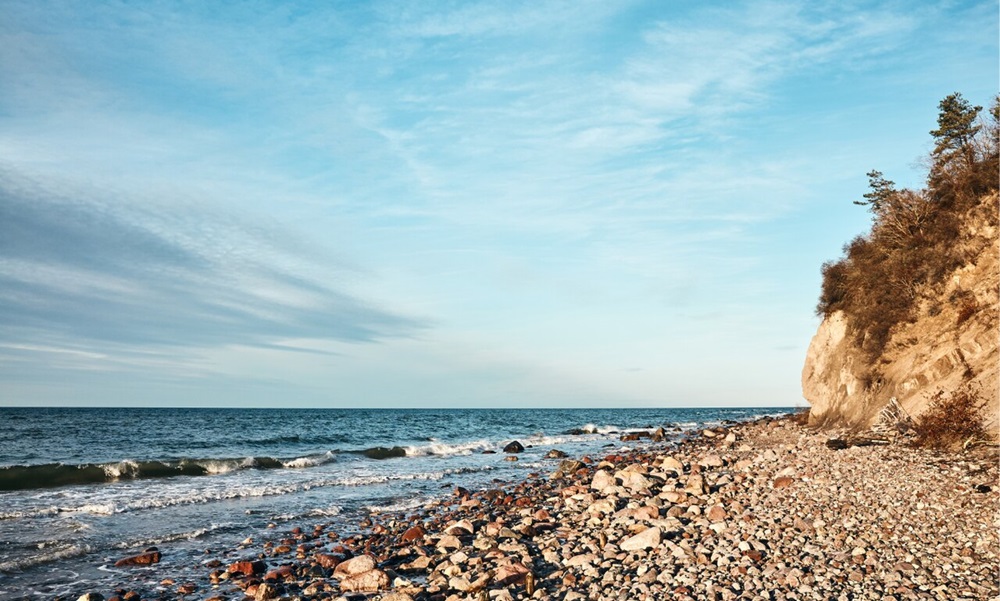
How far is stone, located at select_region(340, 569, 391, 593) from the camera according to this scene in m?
10.2

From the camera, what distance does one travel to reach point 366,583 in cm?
1030

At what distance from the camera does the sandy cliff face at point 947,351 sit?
18.5 m

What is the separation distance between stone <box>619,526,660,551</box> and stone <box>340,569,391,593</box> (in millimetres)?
4349

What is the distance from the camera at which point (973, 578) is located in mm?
8242

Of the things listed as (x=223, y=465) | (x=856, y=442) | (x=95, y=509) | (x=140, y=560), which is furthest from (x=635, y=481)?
(x=223, y=465)

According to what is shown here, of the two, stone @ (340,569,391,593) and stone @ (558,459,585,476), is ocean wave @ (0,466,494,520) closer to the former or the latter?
stone @ (558,459,585,476)

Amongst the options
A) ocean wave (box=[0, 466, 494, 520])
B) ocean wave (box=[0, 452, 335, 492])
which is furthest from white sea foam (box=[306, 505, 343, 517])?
ocean wave (box=[0, 452, 335, 492])

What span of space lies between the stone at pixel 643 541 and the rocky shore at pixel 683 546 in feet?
0.11

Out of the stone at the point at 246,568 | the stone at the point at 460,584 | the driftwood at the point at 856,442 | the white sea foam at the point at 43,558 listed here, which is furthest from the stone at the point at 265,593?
the driftwood at the point at 856,442

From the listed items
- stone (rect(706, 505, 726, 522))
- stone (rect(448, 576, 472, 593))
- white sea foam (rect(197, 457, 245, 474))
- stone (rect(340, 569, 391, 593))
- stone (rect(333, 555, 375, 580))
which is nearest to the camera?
stone (rect(448, 576, 472, 593))

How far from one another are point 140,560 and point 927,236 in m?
27.9

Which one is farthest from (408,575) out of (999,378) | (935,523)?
(999,378)

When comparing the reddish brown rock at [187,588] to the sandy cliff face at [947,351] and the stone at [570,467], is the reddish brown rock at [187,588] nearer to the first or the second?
the stone at [570,467]

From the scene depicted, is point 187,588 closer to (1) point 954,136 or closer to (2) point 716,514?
(2) point 716,514
